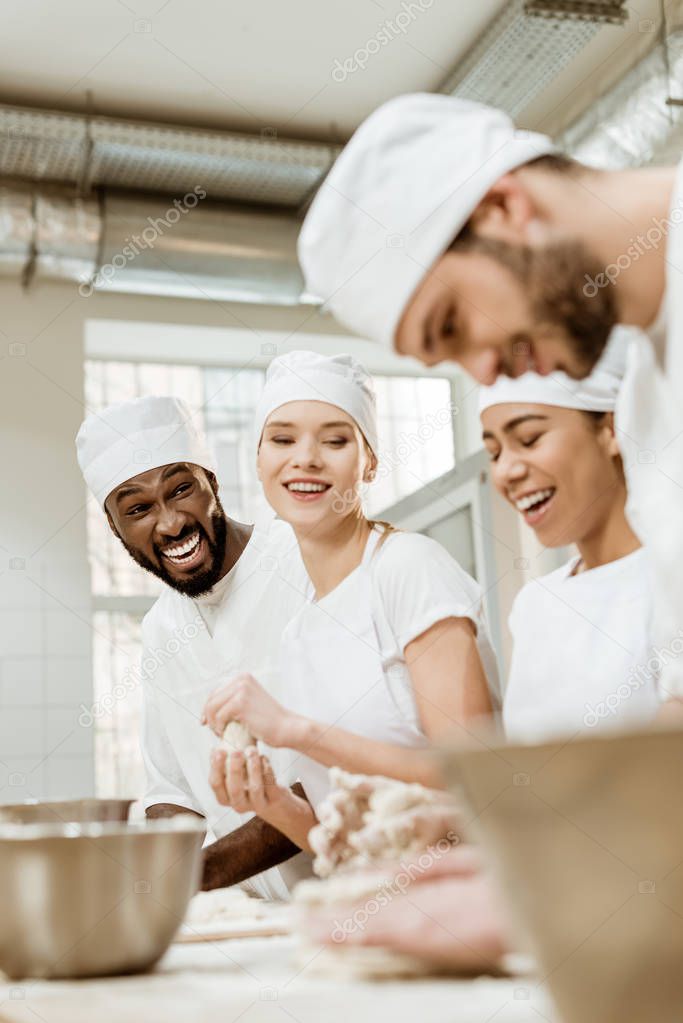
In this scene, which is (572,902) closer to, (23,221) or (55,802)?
(55,802)

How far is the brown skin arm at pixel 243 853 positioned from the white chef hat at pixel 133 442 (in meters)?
0.94

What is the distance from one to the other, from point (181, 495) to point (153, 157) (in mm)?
2194

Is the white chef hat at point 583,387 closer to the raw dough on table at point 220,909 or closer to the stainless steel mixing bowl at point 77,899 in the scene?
the raw dough on table at point 220,909

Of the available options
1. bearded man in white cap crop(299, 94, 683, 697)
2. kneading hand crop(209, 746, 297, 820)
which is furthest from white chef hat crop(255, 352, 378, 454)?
bearded man in white cap crop(299, 94, 683, 697)

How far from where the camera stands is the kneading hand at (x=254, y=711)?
1.69 m

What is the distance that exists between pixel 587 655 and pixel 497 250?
73 centimetres

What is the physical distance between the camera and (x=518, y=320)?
46.6 inches

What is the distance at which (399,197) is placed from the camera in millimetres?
1213

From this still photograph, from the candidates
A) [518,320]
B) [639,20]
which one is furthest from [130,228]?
[518,320]

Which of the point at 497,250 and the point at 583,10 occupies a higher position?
the point at 583,10

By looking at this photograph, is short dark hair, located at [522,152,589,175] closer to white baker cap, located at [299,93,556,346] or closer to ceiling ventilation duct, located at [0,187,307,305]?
white baker cap, located at [299,93,556,346]

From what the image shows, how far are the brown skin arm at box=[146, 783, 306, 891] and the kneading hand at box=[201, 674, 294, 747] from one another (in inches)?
10.4

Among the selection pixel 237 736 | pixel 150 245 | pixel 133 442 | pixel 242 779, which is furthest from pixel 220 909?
pixel 150 245

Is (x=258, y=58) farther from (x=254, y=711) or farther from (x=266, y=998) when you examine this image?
(x=266, y=998)
